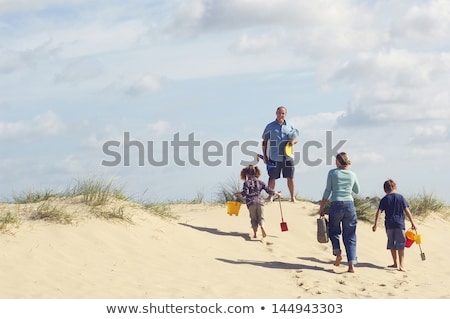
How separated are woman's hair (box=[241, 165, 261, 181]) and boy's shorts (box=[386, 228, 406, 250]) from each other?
2519 mm

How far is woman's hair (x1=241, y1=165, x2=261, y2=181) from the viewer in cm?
1278

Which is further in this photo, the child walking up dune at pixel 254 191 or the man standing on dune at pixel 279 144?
the man standing on dune at pixel 279 144

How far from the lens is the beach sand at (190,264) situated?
386 inches

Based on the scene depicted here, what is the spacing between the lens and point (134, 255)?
11.2m

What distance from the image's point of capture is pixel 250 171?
12789mm

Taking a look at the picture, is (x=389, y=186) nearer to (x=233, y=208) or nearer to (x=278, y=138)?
(x=233, y=208)

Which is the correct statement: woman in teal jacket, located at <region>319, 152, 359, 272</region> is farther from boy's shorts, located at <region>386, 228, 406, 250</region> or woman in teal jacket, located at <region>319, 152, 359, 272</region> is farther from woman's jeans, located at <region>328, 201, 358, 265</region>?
boy's shorts, located at <region>386, 228, 406, 250</region>

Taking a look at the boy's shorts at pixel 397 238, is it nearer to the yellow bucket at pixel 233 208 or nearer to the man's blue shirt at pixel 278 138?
the yellow bucket at pixel 233 208

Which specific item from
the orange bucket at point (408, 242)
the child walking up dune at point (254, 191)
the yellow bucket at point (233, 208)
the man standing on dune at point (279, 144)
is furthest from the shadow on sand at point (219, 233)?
the orange bucket at point (408, 242)

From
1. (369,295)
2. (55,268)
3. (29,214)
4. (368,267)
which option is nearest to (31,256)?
(55,268)

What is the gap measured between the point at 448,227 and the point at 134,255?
339 inches

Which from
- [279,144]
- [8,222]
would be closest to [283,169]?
[279,144]

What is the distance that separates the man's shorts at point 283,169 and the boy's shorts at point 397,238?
3.05 m

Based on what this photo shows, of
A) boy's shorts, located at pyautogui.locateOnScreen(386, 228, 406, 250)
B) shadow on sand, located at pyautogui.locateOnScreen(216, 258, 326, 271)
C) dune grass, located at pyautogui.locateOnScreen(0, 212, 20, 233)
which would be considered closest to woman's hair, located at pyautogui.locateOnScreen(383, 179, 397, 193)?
boy's shorts, located at pyautogui.locateOnScreen(386, 228, 406, 250)
